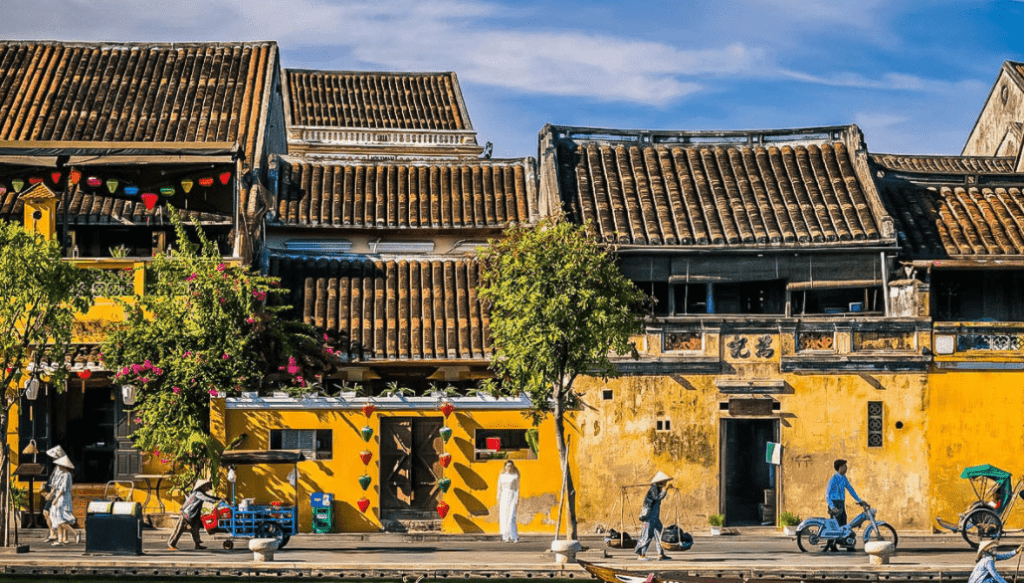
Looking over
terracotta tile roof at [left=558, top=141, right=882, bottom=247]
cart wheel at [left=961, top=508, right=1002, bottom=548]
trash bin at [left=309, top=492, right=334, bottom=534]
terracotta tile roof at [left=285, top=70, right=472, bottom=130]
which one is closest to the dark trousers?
trash bin at [left=309, top=492, right=334, bottom=534]

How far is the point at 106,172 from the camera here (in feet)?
96.6

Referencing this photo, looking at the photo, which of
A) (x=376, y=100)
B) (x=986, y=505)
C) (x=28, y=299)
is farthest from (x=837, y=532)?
(x=376, y=100)

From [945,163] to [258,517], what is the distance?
2634cm

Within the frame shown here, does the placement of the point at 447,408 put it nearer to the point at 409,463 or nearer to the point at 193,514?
the point at 409,463

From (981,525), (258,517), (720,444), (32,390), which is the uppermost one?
(32,390)

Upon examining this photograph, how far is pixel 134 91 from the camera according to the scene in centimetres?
3556

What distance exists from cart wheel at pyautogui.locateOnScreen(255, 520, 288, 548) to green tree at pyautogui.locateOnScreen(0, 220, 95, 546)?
414 centimetres

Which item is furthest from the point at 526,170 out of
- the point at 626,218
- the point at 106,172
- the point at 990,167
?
the point at 990,167

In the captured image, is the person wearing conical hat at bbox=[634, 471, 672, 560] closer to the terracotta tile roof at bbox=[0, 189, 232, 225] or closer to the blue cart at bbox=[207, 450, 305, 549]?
the blue cart at bbox=[207, 450, 305, 549]

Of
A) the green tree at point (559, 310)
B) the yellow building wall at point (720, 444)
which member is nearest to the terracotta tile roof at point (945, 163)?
the yellow building wall at point (720, 444)

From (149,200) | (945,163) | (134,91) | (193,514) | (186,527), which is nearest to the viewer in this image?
(193,514)

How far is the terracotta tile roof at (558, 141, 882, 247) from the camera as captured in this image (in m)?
29.5

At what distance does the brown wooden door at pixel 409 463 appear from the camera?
2630 centimetres

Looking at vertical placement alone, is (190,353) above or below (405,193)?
below
